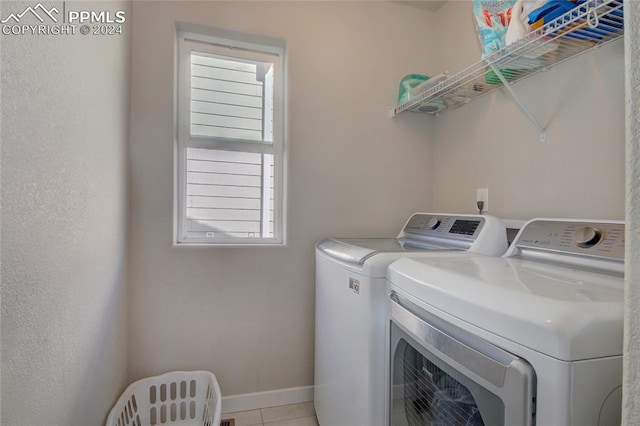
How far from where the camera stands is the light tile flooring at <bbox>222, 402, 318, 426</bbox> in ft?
5.46

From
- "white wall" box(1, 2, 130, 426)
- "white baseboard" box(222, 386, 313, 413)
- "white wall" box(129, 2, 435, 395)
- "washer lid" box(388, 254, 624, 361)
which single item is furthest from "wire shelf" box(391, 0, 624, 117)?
"white baseboard" box(222, 386, 313, 413)

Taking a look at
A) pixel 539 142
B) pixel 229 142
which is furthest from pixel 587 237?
pixel 229 142

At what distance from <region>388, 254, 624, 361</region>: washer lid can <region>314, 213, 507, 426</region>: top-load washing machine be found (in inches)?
8.0

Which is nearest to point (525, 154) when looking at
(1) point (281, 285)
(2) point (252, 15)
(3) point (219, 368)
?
(1) point (281, 285)

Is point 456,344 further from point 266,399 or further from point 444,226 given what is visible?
point 266,399

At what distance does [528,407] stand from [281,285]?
4.69 ft

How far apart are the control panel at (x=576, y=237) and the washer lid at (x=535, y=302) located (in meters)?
0.08

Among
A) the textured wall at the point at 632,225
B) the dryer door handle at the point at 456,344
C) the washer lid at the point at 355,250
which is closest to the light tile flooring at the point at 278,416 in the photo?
Result: the washer lid at the point at 355,250

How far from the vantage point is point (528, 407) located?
0.53 metres

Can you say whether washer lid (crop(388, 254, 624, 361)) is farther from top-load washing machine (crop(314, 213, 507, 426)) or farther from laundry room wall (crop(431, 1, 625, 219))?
laundry room wall (crop(431, 1, 625, 219))

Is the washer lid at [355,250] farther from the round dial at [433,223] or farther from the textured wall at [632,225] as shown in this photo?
the textured wall at [632,225]

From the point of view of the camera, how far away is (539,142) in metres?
1.37

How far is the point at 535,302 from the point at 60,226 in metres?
1.22

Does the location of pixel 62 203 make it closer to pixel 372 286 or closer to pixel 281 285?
pixel 372 286
